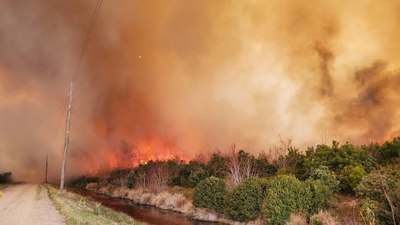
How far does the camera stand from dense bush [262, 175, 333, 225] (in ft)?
94.4

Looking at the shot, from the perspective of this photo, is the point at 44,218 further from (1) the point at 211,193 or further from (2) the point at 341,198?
(2) the point at 341,198

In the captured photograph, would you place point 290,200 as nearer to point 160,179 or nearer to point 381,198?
point 381,198

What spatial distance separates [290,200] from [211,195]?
13.7 meters

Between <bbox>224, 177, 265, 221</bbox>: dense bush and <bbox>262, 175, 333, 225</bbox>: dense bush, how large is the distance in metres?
3.10

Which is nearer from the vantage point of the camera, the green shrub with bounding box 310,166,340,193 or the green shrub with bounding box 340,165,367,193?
the green shrub with bounding box 310,166,340,193

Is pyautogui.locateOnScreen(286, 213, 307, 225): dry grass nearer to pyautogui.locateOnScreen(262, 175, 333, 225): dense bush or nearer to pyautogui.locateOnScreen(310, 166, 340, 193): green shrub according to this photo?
pyautogui.locateOnScreen(262, 175, 333, 225): dense bush

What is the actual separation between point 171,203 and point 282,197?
26561 mm

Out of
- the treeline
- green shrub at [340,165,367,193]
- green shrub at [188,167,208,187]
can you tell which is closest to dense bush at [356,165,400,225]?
the treeline

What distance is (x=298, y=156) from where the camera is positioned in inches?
1732

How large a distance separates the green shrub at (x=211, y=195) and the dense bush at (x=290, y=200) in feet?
34.2

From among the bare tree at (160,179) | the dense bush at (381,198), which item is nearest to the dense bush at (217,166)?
the bare tree at (160,179)

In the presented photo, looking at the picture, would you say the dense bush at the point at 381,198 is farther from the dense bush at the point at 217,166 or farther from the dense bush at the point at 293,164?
the dense bush at the point at 217,166

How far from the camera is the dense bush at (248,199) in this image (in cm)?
3331

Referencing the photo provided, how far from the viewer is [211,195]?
40656mm
